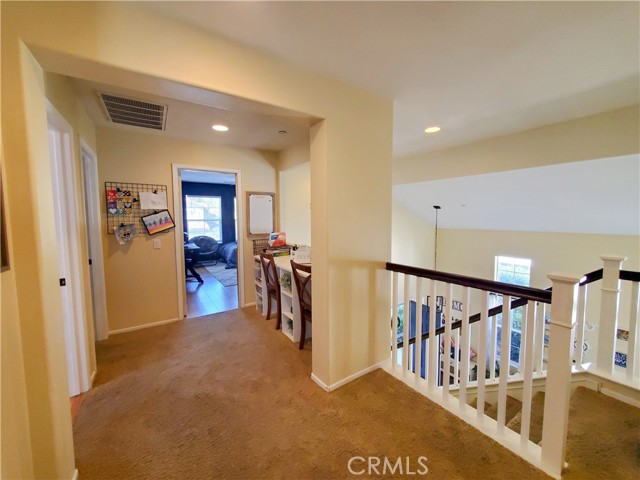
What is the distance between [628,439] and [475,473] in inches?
42.5

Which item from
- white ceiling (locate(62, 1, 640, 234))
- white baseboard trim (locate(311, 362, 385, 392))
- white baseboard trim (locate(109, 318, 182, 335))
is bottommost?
white baseboard trim (locate(311, 362, 385, 392))

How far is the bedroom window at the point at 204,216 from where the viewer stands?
7668 millimetres

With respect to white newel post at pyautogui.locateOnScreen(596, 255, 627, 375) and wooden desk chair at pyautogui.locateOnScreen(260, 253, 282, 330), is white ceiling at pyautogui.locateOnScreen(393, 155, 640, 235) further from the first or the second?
wooden desk chair at pyautogui.locateOnScreen(260, 253, 282, 330)

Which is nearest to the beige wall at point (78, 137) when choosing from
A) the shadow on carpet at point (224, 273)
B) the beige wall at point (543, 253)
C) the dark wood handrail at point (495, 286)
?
the dark wood handrail at point (495, 286)

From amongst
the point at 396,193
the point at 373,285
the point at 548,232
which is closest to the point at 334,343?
the point at 373,285

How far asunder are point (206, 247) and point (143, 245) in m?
4.67

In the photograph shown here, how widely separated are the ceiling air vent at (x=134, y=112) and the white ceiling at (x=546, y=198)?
3.63 m

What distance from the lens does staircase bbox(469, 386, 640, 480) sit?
1406 millimetres

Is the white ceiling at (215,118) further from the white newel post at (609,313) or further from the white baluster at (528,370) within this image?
the white newel post at (609,313)

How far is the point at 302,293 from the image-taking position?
262cm

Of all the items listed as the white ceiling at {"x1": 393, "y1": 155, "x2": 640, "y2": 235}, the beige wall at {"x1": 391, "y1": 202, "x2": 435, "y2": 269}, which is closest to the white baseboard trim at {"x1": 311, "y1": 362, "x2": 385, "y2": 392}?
the white ceiling at {"x1": 393, "y1": 155, "x2": 640, "y2": 235}

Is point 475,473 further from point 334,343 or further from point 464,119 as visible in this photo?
point 464,119

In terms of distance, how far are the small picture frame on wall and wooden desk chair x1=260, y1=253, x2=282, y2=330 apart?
3.92ft

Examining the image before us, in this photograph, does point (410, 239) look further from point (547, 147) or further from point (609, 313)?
point (609, 313)
